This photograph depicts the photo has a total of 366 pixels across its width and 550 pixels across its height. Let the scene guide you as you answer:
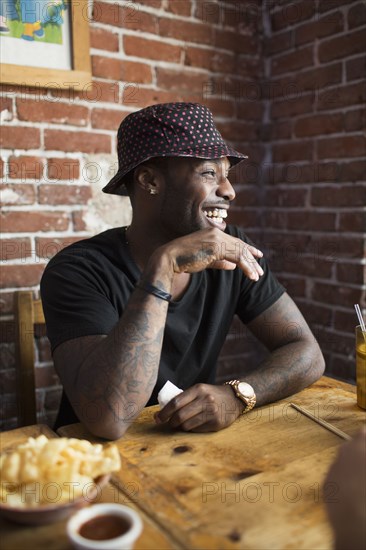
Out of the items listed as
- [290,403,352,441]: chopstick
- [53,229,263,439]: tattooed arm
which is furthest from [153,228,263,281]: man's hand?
[290,403,352,441]: chopstick

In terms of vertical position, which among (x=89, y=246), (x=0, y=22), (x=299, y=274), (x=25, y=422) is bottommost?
(x=25, y=422)

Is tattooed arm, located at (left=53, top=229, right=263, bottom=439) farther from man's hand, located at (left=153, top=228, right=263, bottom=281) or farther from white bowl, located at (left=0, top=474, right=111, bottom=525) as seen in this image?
white bowl, located at (left=0, top=474, right=111, bottom=525)

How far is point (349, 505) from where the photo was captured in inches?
22.3

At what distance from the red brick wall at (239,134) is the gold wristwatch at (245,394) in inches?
33.9

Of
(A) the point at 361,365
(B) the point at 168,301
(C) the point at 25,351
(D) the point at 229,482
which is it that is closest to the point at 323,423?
(A) the point at 361,365

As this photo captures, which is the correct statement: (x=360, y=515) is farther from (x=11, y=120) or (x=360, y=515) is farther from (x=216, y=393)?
(x=11, y=120)

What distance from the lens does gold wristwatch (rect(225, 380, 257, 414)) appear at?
3.48ft

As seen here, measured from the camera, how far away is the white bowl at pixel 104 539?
58 cm

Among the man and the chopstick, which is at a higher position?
the man

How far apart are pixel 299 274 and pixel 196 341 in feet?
2.53

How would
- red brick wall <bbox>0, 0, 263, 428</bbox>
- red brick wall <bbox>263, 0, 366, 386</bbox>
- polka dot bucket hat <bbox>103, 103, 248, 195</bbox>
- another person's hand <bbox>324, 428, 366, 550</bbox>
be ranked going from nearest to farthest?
another person's hand <bbox>324, 428, 366, 550</bbox> → polka dot bucket hat <bbox>103, 103, 248, 195</bbox> → red brick wall <bbox>0, 0, 263, 428</bbox> → red brick wall <bbox>263, 0, 366, 386</bbox>

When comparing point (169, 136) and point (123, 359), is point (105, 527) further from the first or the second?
point (169, 136)

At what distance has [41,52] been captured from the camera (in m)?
1.63

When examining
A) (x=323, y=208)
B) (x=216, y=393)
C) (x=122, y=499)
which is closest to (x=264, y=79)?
(x=323, y=208)
